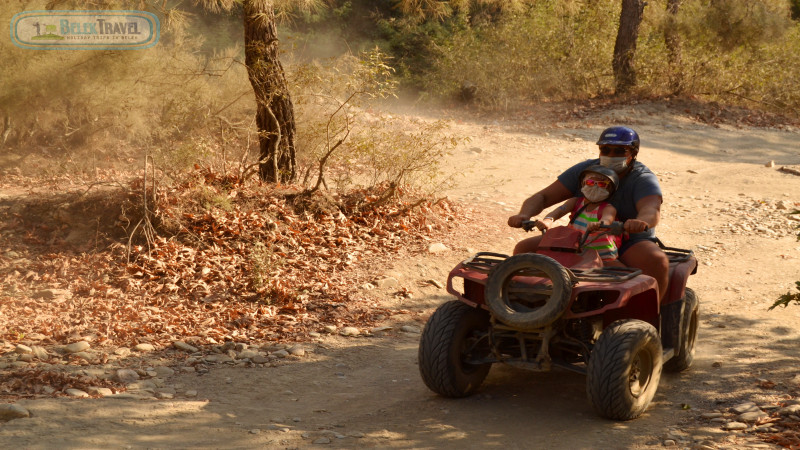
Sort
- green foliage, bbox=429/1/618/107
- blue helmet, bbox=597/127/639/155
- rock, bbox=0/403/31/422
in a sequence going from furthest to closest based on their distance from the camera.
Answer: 1. green foliage, bbox=429/1/618/107
2. blue helmet, bbox=597/127/639/155
3. rock, bbox=0/403/31/422

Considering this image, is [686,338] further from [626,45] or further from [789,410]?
[626,45]

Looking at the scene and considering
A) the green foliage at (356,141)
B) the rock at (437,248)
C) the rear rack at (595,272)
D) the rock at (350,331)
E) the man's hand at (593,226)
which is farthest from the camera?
the green foliage at (356,141)

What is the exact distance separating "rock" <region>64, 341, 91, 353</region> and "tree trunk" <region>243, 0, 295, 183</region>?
12.8ft

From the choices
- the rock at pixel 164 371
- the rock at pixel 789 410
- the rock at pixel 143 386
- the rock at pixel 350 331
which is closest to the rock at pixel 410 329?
the rock at pixel 350 331

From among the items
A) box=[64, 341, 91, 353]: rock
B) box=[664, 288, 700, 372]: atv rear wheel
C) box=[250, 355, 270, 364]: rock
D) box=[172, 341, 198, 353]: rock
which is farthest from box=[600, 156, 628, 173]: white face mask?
box=[64, 341, 91, 353]: rock

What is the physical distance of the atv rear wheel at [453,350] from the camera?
16.3ft

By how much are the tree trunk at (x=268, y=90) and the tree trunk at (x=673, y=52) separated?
531 inches

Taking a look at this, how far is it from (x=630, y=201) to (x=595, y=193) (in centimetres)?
30

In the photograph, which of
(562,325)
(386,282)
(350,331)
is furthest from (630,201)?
(386,282)

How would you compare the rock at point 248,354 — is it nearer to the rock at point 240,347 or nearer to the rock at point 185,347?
the rock at point 240,347

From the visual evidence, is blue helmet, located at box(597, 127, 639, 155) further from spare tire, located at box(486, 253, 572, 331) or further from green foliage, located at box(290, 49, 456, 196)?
green foliage, located at box(290, 49, 456, 196)

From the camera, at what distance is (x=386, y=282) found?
802 centimetres

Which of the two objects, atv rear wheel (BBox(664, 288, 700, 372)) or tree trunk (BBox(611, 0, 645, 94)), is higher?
tree trunk (BBox(611, 0, 645, 94))

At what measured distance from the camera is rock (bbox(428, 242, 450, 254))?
9016 mm
